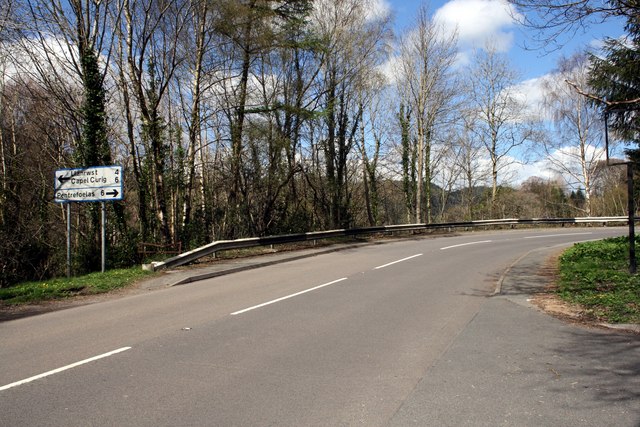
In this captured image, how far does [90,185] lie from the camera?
14.5 m

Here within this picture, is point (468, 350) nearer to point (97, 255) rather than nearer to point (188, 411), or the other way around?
point (188, 411)

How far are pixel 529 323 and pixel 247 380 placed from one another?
5.04 meters

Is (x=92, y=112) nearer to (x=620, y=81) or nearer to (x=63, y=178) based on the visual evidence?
(x=63, y=178)

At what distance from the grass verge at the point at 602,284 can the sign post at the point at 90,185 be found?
497 inches

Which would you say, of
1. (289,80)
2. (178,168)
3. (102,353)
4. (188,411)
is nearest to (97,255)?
(178,168)

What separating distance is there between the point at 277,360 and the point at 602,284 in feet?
27.0

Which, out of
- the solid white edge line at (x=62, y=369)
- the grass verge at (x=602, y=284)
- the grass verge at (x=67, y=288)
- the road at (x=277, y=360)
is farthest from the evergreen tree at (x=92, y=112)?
the grass verge at (x=602, y=284)

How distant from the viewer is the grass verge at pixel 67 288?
35.5 feet

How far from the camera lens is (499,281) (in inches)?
468

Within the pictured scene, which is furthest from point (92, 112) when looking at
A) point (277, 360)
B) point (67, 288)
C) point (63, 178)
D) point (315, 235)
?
point (277, 360)

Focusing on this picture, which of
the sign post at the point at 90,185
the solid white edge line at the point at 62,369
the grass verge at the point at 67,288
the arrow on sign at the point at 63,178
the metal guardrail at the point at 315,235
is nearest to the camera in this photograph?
the solid white edge line at the point at 62,369

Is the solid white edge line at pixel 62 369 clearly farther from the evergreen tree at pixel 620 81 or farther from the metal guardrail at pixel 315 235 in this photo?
the evergreen tree at pixel 620 81

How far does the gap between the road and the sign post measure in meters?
5.09

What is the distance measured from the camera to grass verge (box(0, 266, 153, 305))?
10.8 m
